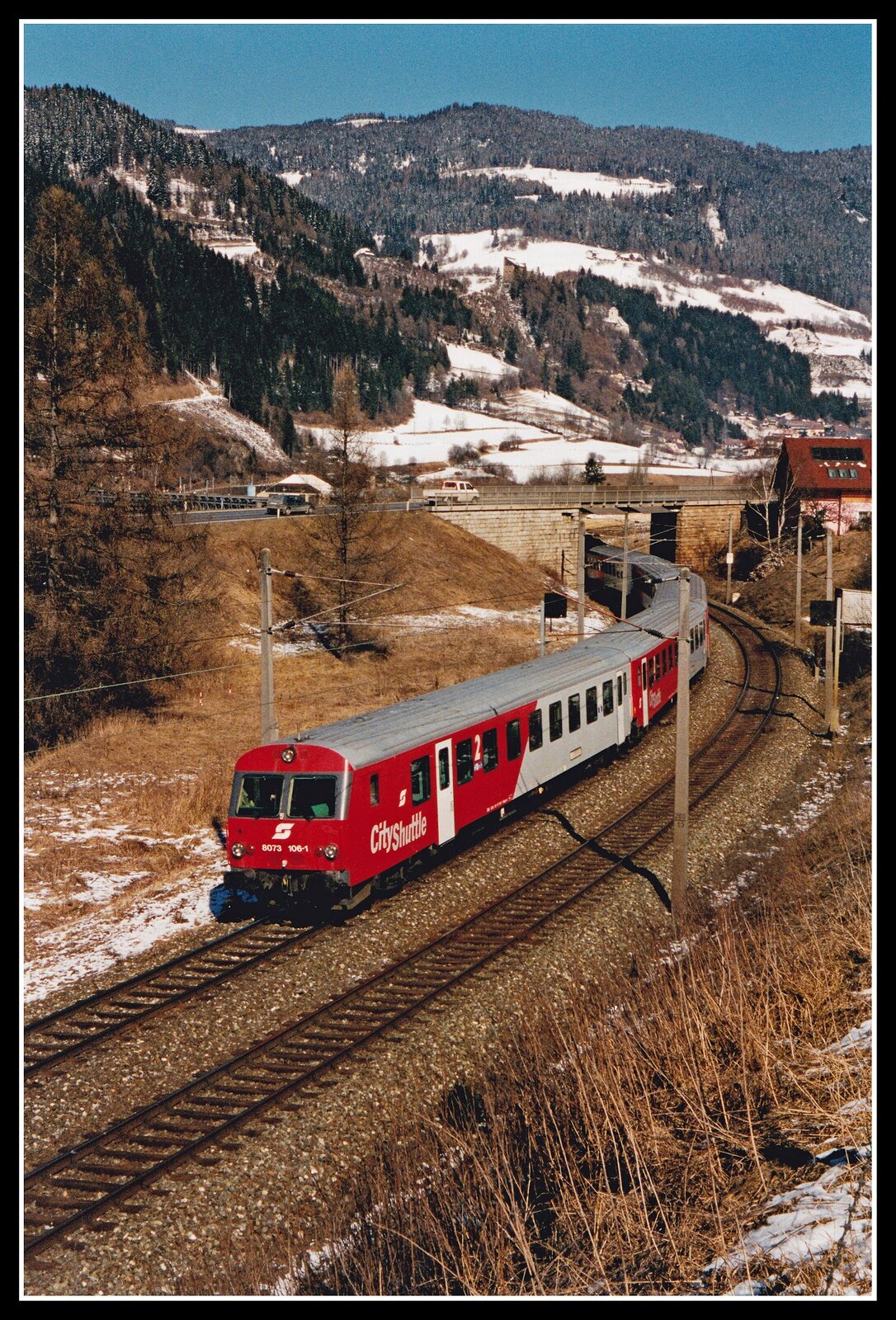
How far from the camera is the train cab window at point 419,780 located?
17344mm

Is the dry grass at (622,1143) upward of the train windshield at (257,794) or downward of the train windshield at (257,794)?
downward

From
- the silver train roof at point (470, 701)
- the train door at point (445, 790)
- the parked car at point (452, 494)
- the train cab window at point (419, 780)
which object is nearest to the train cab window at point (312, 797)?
the silver train roof at point (470, 701)

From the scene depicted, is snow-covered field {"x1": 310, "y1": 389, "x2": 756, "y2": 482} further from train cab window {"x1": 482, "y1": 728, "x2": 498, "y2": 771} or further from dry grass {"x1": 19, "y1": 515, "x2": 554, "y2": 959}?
train cab window {"x1": 482, "y1": 728, "x2": 498, "y2": 771}

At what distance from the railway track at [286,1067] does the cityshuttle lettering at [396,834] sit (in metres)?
1.50

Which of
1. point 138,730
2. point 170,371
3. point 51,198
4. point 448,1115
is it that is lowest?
point 448,1115

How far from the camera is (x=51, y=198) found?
25406 millimetres

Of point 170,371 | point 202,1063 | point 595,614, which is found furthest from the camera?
point 170,371

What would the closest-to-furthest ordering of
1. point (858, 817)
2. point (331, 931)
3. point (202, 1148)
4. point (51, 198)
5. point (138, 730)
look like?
point (202, 1148) → point (331, 931) → point (858, 817) → point (51, 198) → point (138, 730)

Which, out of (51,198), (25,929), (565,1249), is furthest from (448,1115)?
(51,198)

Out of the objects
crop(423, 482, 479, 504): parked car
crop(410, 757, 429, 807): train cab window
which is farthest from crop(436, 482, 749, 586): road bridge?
crop(410, 757, 429, 807): train cab window

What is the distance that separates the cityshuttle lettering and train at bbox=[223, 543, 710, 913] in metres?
0.02

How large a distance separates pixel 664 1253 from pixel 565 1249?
0.79 meters

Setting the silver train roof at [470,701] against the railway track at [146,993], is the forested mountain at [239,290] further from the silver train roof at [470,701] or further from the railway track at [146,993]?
the railway track at [146,993]

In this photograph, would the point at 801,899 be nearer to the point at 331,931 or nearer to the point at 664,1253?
the point at 331,931
